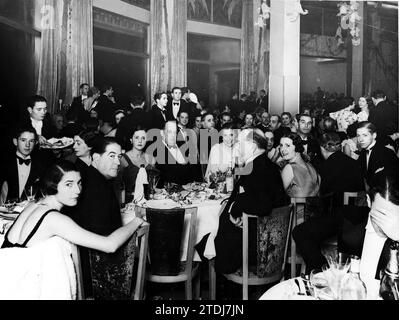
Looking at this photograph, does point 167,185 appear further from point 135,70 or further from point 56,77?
point 135,70

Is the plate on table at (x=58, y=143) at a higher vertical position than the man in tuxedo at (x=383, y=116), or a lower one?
lower

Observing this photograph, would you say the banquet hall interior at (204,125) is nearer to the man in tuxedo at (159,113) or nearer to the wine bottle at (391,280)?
the man in tuxedo at (159,113)

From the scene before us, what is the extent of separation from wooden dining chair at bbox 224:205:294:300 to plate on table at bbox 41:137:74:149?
2.19 metres

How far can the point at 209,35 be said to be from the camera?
1181cm

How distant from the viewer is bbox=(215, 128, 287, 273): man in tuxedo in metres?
2.94

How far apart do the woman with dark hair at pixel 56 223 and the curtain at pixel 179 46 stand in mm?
8454

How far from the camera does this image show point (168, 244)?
265 centimetres

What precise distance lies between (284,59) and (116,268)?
6.28m

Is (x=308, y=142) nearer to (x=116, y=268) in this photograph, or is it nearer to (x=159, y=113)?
(x=159, y=113)

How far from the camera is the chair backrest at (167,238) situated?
258cm

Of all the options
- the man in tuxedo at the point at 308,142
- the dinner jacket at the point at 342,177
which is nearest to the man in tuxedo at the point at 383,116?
the man in tuxedo at the point at 308,142

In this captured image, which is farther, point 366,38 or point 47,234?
point 366,38
